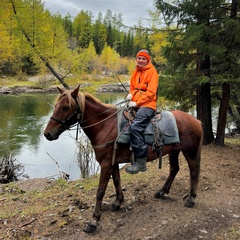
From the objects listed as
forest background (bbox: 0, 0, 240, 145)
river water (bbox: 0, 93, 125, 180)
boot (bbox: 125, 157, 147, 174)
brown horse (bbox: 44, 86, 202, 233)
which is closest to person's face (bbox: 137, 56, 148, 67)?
brown horse (bbox: 44, 86, 202, 233)

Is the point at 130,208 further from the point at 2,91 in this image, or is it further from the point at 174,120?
the point at 2,91

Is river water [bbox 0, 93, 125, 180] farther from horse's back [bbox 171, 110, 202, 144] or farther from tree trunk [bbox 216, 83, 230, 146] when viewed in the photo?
tree trunk [bbox 216, 83, 230, 146]

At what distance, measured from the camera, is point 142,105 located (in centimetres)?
435

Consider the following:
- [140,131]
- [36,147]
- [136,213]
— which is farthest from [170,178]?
[36,147]

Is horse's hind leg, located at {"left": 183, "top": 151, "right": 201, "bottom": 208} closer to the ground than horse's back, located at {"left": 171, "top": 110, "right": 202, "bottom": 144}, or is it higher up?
closer to the ground

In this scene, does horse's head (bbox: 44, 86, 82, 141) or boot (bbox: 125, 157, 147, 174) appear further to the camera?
boot (bbox: 125, 157, 147, 174)

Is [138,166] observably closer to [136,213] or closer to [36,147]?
[136,213]

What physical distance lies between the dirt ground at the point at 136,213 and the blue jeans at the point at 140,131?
3.89 ft

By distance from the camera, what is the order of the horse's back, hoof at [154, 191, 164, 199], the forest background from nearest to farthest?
the horse's back → hoof at [154, 191, 164, 199] → the forest background

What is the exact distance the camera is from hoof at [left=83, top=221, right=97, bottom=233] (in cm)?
399

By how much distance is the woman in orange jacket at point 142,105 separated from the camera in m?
4.16

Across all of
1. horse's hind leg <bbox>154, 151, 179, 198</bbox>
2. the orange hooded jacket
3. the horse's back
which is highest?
the orange hooded jacket

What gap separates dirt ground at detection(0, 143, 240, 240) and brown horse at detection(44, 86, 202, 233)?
248mm

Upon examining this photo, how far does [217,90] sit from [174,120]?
584 cm
